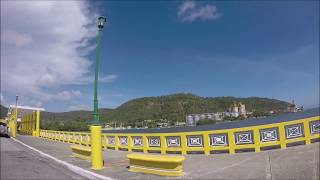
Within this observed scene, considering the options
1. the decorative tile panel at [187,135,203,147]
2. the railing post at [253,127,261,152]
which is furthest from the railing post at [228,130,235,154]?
the decorative tile panel at [187,135,203,147]

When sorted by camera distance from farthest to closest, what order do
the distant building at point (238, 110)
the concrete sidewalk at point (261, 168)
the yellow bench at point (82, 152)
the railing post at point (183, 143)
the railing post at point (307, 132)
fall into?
the distant building at point (238, 110)
the railing post at point (183, 143)
the yellow bench at point (82, 152)
the railing post at point (307, 132)
the concrete sidewalk at point (261, 168)

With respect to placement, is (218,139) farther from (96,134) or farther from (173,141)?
(96,134)

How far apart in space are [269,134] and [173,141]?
5.47 m

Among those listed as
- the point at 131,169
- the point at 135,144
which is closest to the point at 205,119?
the point at 135,144

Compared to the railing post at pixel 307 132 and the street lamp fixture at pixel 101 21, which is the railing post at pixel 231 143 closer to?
the railing post at pixel 307 132

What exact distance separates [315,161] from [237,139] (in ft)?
17.3

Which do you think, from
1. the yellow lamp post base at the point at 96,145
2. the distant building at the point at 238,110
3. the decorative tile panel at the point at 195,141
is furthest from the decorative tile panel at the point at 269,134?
the distant building at the point at 238,110

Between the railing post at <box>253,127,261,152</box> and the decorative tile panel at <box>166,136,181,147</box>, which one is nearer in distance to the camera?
the railing post at <box>253,127,261,152</box>

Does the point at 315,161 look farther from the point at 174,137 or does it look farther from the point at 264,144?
the point at 174,137

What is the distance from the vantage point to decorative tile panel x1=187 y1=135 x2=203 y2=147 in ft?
51.5

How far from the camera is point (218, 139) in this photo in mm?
15008

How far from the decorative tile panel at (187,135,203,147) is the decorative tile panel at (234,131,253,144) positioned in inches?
77.3

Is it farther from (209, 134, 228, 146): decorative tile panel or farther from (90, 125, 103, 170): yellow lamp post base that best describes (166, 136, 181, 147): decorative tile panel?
(90, 125, 103, 170): yellow lamp post base

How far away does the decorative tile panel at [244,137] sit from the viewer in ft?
45.7
